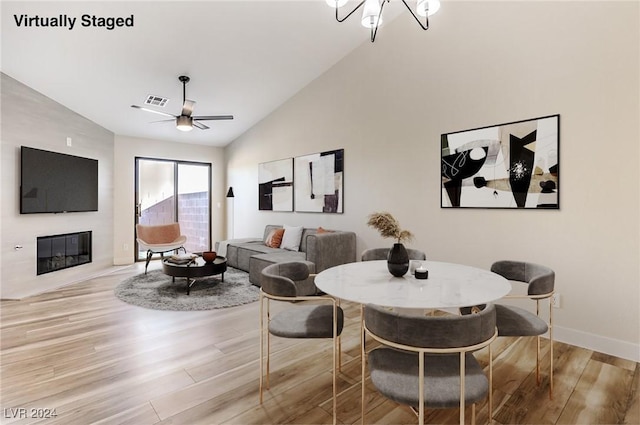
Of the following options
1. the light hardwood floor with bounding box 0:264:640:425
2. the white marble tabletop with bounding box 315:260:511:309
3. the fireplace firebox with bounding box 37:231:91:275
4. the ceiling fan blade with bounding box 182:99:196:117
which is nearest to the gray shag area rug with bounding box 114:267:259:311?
the light hardwood floor with bounding box 0:264:640:425

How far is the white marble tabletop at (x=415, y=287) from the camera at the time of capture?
1486 millimetres

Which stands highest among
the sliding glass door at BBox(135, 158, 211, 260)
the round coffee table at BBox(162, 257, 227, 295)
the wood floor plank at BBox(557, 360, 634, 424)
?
the sliding glass door at BBox(135, 158, 211, 260)

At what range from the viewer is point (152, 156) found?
21.9 ft

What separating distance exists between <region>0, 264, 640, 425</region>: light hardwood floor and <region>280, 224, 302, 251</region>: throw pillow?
1931mm

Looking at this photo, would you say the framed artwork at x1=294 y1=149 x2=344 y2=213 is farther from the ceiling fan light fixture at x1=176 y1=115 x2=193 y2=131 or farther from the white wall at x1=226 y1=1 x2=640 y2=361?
the ceiling fan light fixture at x1=176 y1=115 x2=193 y2=131

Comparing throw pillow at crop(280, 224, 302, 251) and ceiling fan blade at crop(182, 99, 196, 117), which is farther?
throw pillow at crop(280, 224, 302, 251)

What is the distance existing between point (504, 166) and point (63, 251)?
597 centimetres

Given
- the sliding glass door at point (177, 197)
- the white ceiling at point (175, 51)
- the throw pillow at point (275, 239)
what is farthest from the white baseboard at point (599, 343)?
the sliding glass door at point (177, 197)

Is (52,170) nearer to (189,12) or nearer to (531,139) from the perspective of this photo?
(189,12)

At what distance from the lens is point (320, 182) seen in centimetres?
510

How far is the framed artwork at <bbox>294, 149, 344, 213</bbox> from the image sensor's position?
479 cm

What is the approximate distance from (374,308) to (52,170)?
5.16 meters

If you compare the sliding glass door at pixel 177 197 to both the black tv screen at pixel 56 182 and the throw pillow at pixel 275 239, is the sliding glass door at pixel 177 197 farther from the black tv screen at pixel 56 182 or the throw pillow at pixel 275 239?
the throw pillow at pixel 275 239

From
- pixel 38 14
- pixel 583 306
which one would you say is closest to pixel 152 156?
pixel 38 14
